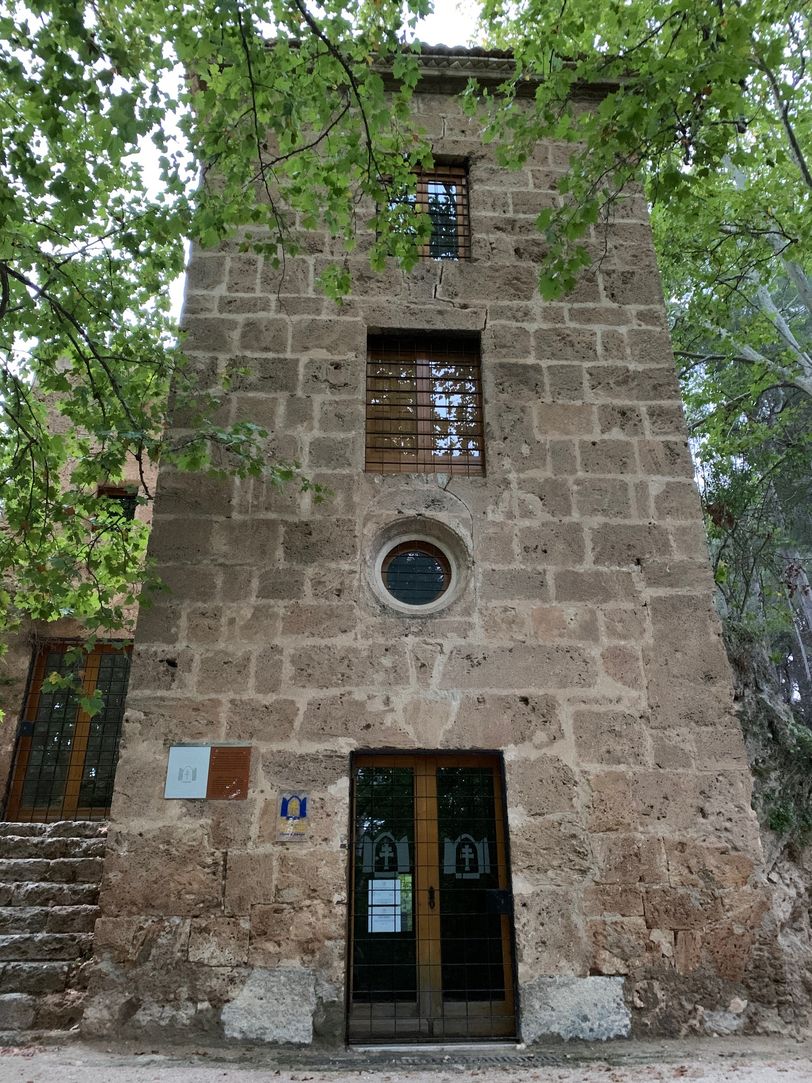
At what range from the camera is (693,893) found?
4.33 metres

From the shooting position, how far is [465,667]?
15.4 feet

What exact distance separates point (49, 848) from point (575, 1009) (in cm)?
383

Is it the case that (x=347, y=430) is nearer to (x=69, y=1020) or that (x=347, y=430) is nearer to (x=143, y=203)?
(x=143, y=203)

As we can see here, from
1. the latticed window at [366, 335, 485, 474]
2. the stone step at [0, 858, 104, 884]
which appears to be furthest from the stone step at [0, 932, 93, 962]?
the latticed window at [366, 335, 485, 474]

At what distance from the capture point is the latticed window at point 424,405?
5332 mm

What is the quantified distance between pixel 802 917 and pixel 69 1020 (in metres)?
4.39

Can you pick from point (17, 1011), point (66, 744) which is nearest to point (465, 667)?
point (17, 1011)

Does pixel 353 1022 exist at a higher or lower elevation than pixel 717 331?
lower

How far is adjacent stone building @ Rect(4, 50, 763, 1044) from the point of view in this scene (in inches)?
164

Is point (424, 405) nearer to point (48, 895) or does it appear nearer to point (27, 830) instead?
point (48, 895)

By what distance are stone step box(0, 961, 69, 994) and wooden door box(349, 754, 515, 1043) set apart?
1.71m

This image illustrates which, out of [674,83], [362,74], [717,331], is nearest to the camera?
[674,83]

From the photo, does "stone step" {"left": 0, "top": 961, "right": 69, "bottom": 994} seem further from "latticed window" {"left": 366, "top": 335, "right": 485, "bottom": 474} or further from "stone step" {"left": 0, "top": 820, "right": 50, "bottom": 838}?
"latticed window" {"left": 366, "top": 335, "right": 485, "bottom": 474}

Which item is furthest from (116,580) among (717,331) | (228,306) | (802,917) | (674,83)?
(717,331)
